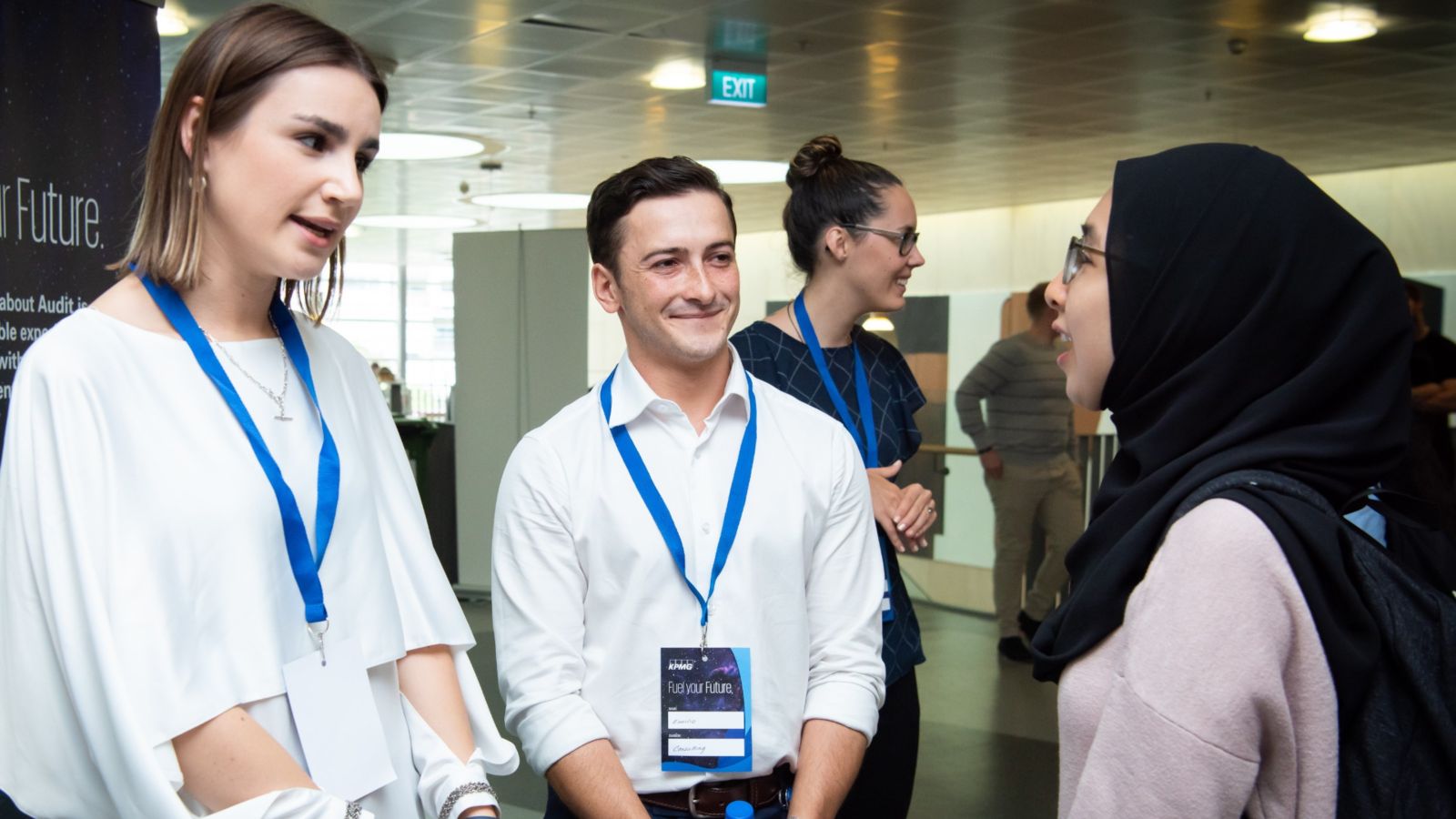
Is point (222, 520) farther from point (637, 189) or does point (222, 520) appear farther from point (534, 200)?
point (534, 200)

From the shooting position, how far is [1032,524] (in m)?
7.50

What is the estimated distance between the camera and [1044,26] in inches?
313

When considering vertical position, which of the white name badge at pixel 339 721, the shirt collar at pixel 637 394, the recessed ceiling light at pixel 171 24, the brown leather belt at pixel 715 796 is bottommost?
the brown leather belt at pixel 715 796

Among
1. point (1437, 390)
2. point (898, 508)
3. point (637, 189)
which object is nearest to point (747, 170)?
→ point (1437, 390)

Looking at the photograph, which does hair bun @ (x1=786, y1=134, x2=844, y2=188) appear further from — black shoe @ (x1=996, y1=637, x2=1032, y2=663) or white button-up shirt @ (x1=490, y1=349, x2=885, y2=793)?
black shoe @ (x1=996, y1=637, x2=1032, y2=663)

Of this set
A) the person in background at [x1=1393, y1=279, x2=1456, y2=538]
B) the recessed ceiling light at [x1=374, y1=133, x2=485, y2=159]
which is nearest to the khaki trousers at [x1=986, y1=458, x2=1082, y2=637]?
the person in background at [x1=1393, y1=279, x2=1456, y2=538]

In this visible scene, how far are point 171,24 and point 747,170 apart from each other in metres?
6.98

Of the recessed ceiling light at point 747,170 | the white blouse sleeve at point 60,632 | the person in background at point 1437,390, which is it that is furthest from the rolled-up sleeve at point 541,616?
the recessed ceiling light at point 747,170

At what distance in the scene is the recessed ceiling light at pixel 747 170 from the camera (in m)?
13.5

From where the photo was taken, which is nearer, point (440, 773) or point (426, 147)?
point (440, 773)

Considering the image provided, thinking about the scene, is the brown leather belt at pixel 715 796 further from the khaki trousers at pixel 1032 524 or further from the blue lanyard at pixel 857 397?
the khaki trousers at pixel 1032 524

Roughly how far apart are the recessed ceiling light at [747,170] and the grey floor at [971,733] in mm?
6781

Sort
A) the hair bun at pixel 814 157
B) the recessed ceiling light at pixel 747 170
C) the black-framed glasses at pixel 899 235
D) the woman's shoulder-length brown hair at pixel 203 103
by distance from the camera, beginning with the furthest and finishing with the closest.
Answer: the recessed ceiling light at pixel 747 170 → the hair bun at pixel 814 157 → the black-framed glasses at pixel 899 235 → the woman's shoulder-length brown hair at pixel 203 103

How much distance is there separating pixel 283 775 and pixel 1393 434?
1.23 metres
